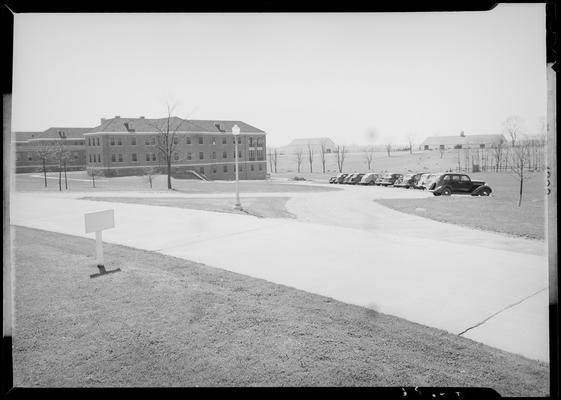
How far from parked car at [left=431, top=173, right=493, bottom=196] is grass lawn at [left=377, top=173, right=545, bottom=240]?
0.29 meters

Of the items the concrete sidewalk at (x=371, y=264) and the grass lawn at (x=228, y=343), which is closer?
the grass lawn at (x=228, y=343)

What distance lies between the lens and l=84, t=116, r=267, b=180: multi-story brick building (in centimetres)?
1096

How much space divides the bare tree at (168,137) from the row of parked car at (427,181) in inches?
411

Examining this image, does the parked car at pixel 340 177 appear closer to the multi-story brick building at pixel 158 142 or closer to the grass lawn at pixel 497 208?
the grass lawn at pixel 497 208

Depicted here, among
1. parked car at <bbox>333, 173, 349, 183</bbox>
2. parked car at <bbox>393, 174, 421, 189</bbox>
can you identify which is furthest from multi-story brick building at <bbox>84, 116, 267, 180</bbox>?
parked car at <bbox>333, 173, 349, 183</bbox>

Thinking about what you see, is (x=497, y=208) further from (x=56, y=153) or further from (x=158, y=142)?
(x=56, y=153)

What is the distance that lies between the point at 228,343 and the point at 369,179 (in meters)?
22.6

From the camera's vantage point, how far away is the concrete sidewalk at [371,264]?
4430 millimetres

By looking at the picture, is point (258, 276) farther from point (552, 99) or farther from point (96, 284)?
point (552, 99)

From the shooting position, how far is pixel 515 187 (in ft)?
41.4

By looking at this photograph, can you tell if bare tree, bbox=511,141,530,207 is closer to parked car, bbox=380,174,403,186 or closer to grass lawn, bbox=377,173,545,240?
grass lawn, bbox=377,173,545,240

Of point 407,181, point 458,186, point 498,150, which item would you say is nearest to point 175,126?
point 498,150

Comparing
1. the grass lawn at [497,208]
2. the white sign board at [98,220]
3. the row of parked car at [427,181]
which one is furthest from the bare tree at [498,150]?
the white sign board at [98,220]

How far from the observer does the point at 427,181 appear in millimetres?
18828
